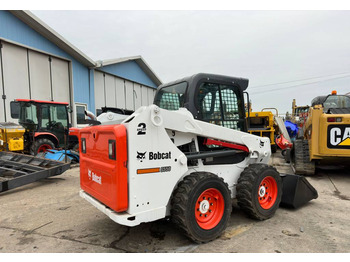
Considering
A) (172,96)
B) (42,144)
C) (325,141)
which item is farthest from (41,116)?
(325,141)

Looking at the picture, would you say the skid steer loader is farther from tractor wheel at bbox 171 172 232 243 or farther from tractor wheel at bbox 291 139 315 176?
tractor wheel at bbox 291 139 315 176

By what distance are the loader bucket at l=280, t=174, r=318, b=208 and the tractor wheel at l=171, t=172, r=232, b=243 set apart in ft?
4.83

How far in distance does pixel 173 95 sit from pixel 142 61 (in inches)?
591

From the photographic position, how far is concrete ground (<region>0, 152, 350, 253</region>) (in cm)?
281

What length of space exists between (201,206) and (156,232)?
2.48 ft

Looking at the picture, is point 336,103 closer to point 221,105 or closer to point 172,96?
point 221,105

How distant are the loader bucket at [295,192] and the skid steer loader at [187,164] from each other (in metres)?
0.02

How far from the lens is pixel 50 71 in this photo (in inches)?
460

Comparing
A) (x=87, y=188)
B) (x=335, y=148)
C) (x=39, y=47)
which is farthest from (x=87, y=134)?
(x=39, y=47)

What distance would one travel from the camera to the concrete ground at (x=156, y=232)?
111 inches

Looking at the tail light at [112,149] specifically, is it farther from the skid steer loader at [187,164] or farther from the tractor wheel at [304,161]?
the tractor wheel at [304,161]

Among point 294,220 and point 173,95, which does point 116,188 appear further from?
point 294,220

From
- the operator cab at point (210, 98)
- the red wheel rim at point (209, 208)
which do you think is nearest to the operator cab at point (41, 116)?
the operator cab at point (210, 98)

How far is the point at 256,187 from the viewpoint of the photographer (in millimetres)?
3455
